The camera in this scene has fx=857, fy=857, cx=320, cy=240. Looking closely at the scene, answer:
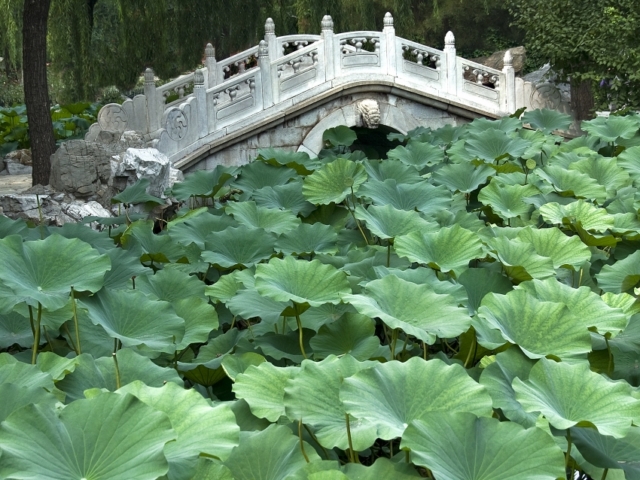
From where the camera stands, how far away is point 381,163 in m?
3.72

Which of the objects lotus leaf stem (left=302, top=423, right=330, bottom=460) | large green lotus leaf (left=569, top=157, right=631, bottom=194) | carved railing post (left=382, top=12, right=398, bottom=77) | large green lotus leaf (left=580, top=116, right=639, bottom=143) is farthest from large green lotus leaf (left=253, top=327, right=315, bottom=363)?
carved railing post (left=382, top=12, right=398, bottom=77)

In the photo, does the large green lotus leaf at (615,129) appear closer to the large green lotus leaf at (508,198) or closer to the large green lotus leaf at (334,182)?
the large green lotus leaf at (508,198)

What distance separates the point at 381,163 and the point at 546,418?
2363 millimetres

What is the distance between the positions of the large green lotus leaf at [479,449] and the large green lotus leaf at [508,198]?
1855 mm

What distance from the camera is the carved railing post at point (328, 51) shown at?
973cm

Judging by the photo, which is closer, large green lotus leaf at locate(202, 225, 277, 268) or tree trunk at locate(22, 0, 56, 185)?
large green lotus leaf at locate(202, 225, 277, 268)

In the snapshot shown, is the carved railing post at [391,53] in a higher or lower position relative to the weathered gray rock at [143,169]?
higher

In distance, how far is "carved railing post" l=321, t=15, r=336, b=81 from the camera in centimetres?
973

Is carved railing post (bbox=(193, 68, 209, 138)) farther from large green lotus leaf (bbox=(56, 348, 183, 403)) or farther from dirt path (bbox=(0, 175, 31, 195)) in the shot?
large green lotus leaf (bbox=(56, 348, 183, 403))

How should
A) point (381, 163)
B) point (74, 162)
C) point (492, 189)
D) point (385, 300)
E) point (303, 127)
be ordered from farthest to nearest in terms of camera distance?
point (303, 127) → point (74, 162) → point (381, 163) → point (492, 189) → point (385, 300)

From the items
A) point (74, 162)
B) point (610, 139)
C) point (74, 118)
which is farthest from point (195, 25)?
point (610, 139)

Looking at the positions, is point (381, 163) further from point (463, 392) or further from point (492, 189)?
point (463, 392)

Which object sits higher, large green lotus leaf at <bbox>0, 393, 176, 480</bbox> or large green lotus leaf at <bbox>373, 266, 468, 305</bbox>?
large green lotus leaf at <bbox>373, 266, 468, 305</bbox>

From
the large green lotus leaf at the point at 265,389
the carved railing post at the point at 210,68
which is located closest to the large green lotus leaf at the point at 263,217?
the large green lotus leaf at the point at 265,389
